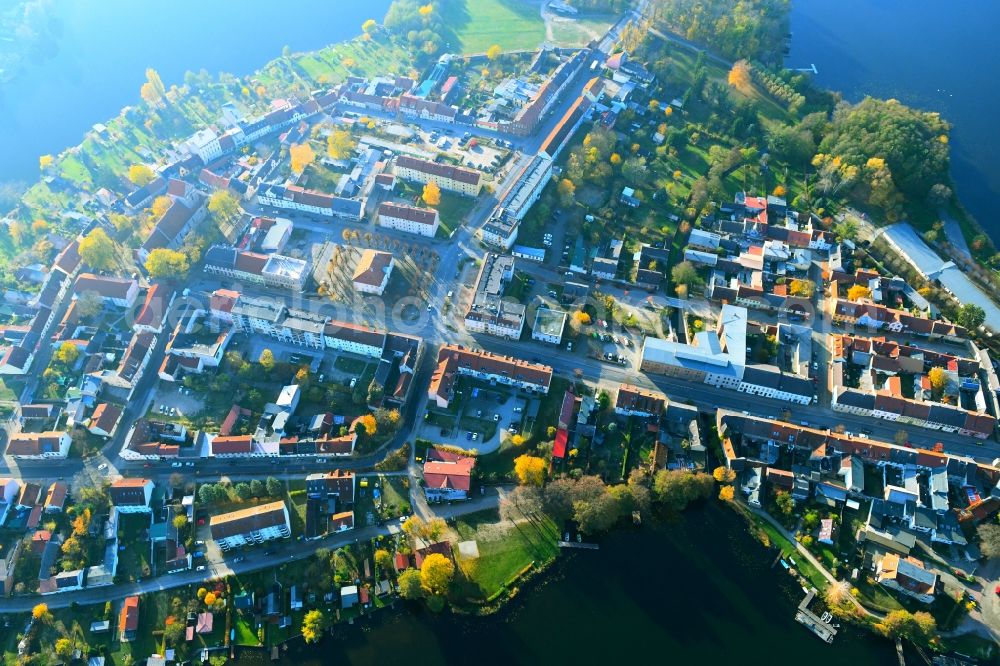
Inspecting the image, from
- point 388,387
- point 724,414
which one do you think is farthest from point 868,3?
point 388,387

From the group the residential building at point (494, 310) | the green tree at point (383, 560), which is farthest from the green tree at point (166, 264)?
the green tree at point (383, 560)

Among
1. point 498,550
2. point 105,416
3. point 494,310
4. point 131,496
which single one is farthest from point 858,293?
point 105,416

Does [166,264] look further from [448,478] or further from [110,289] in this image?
[448,478]

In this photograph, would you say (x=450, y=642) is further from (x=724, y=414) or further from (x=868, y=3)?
(x=868, y=3)

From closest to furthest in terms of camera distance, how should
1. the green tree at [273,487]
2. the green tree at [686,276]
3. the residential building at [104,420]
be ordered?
the green tree at [273,487] < the residential building at [104,420] < the green tree at [686,276]

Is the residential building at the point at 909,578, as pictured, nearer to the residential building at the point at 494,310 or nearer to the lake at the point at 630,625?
the lake at the point at 630,625

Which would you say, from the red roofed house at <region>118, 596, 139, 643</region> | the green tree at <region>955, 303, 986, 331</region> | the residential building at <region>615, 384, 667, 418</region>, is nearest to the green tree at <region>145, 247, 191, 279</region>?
the red roofed house at <region>118, 596, 139, 643</region>

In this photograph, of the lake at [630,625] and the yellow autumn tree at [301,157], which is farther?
the yellow autumn tree at [301,157]

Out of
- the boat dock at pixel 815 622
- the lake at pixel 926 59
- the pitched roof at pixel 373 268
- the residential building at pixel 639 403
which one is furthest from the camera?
the lake at pixel 926 59
